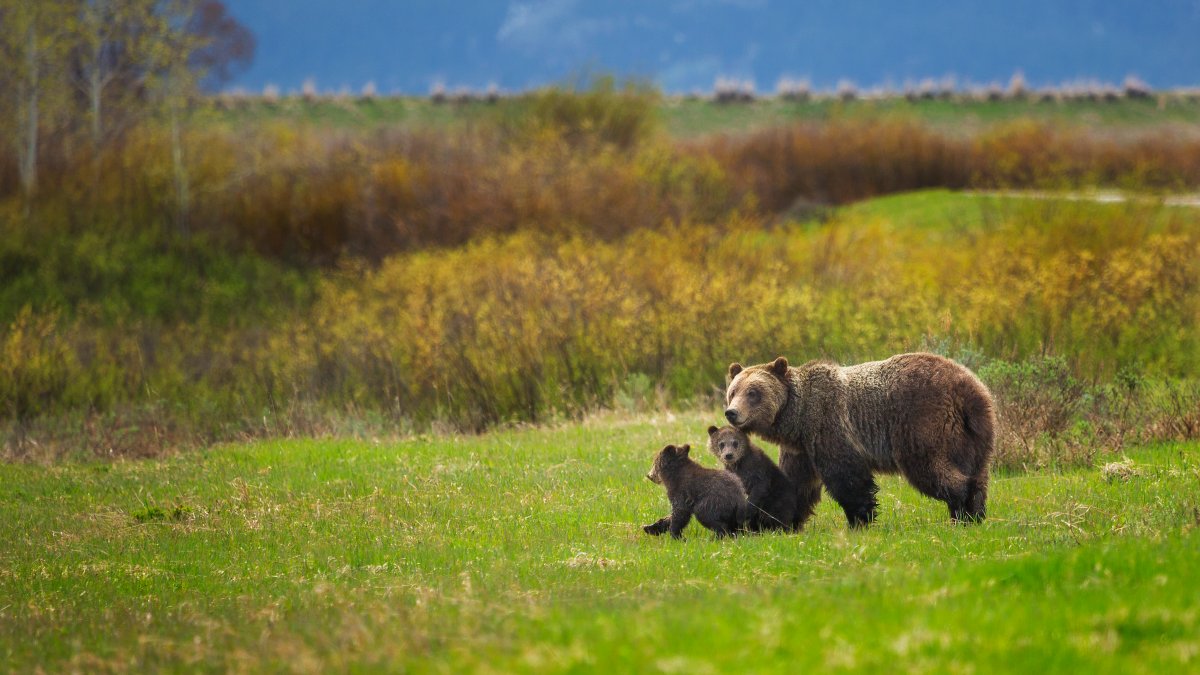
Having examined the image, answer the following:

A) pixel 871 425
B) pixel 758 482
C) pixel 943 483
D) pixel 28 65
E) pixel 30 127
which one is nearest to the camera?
pixel 943 483

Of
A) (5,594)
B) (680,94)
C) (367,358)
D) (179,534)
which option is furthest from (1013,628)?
(680,94)

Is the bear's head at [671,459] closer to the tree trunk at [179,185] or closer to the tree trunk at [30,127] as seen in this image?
the tree trunk at [179,185]

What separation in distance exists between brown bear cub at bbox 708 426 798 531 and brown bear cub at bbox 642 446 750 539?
181mm

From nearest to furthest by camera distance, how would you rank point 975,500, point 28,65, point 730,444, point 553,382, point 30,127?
1. point 975,500
2. point 730,444
3. point 553,382
4. point 28,65
5. point 30,127

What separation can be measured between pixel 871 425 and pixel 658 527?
7.24 feet

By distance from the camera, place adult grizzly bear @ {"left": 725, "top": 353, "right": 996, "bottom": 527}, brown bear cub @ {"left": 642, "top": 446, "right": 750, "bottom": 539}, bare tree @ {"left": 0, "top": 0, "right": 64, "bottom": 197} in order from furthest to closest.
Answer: bare tree @ {"left": 0, "top": 0, "right": 64, "bottom": 197} → brown bear cub @ {"left": 642, "top": 446, "right": 750, "bottom": 539} → adult grizzly bear @ {"left": 725, "top": 353, "right": 996, "bottom": 527}

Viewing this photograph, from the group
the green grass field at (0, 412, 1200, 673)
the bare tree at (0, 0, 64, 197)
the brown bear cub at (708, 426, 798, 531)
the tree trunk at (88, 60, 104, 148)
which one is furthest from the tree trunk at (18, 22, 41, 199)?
Answer: the brown bear cub at (708, 426, 798, 531)

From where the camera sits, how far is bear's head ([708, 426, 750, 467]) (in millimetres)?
11359

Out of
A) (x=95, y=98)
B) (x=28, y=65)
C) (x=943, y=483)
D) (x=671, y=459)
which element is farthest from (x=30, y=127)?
(x=943, y=483)

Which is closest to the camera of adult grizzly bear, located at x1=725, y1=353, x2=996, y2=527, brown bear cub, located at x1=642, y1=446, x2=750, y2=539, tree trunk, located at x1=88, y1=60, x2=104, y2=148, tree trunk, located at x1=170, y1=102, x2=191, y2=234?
adult grizzly bear, located at x1=725, y1=353, x2=996, y2=527

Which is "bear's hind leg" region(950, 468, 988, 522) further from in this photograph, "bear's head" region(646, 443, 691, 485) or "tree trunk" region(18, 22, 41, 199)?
"tree trunk" region(18, 22, 41, 199)

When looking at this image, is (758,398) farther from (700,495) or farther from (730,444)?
(700,495)

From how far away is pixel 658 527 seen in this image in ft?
37.8

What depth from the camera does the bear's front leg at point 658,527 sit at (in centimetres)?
1152
